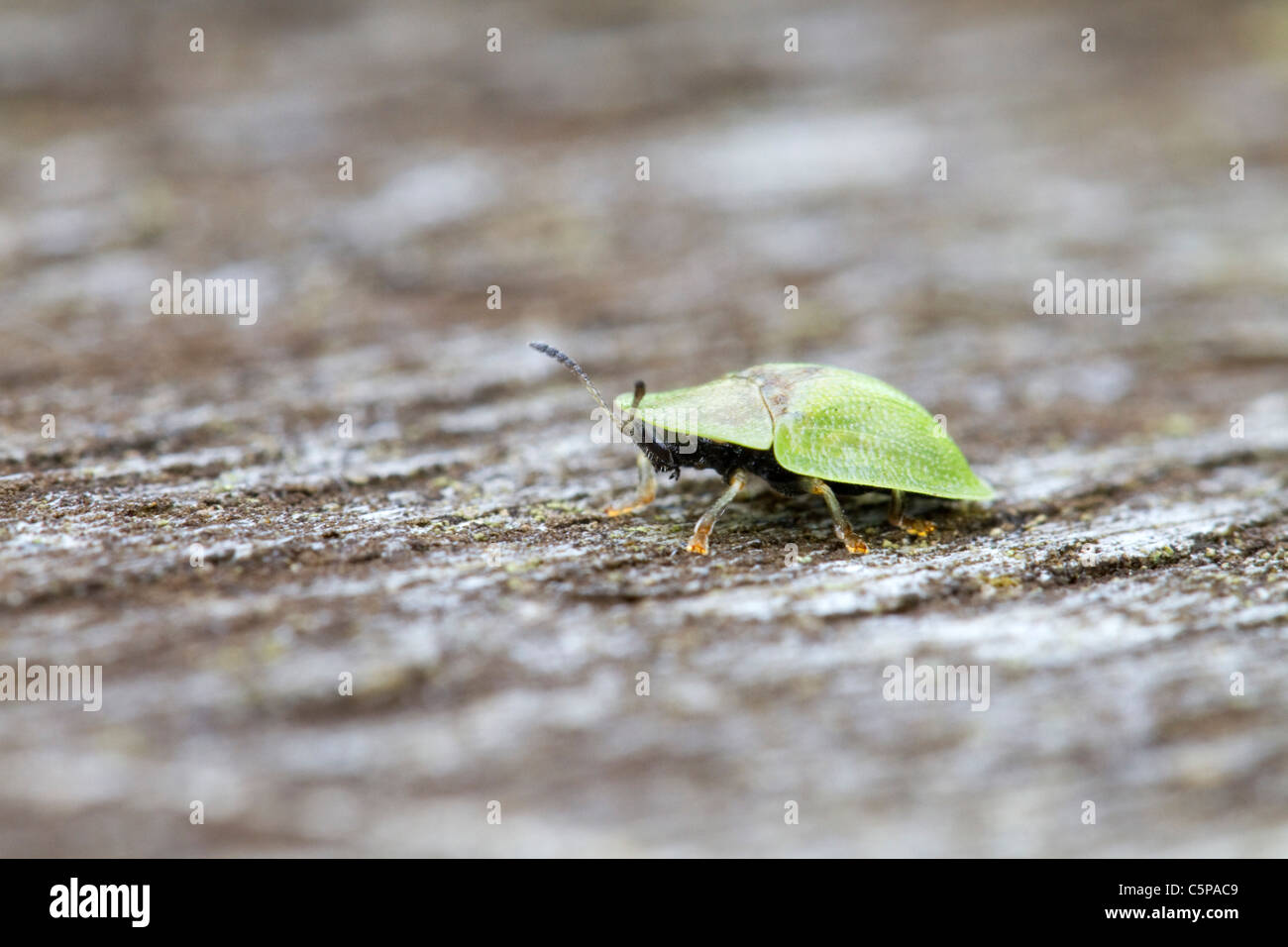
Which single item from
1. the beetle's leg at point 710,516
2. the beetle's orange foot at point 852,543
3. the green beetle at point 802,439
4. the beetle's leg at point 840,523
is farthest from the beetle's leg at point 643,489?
the beetle's orange foot at point 852,543

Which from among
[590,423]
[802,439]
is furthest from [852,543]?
[590,423]

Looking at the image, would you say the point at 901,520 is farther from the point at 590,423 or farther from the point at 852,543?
the point at 590,423

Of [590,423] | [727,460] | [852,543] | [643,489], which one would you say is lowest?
[852,543]

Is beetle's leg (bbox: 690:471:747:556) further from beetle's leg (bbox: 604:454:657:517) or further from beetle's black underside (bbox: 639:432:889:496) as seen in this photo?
beetle's leg (bbox: 604:454:657:517)

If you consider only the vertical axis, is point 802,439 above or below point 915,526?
above

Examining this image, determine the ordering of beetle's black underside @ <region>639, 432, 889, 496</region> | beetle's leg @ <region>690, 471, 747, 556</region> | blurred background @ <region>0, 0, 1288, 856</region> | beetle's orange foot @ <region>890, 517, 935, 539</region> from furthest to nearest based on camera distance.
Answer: beetle's black underside @ <region>639, 432, 889, 496</region>
beetle's orange foot @ <region>890, 517, 935, 539</region>
beetle's leg @ <region>690, 471, 747, 556</region>
blurred background @ <region>0, 0, 1288, 856</region>

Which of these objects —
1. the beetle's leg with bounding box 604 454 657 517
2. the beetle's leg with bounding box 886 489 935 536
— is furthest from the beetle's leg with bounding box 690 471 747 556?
the beetle's leg with bounding box 886 489 935 536

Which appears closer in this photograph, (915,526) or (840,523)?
(840,523)

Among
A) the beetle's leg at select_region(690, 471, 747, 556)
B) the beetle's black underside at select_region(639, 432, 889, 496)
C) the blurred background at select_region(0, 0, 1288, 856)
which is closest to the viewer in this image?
the blurred background at select_region(0, 0, 1288, 856)
